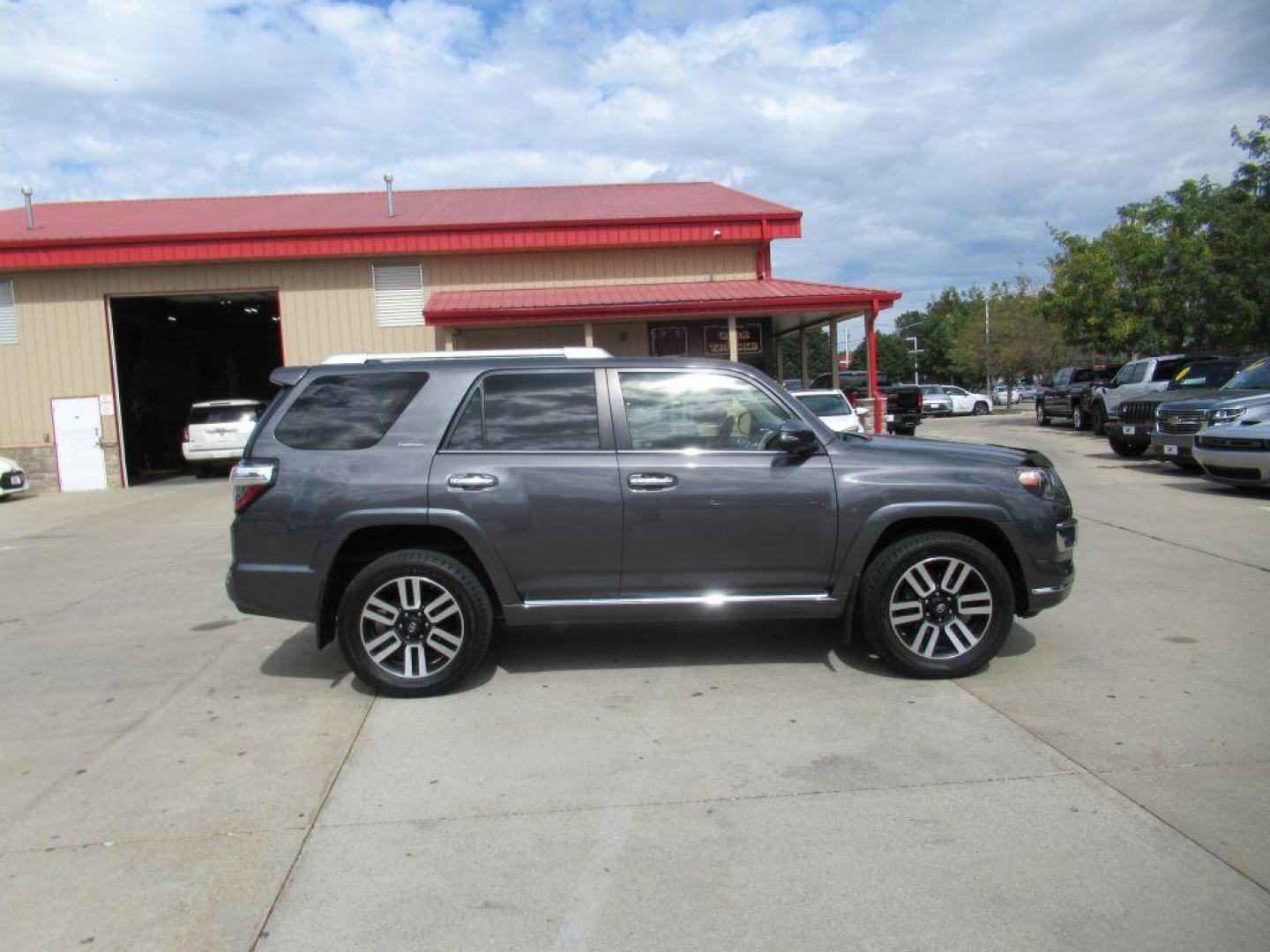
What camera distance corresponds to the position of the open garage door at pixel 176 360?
77.4 ft

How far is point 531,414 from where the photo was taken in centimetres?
515

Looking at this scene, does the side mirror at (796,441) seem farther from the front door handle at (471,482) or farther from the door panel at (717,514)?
the front door handle at (471,482)

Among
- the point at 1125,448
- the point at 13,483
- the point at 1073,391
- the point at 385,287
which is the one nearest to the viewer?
the point at 13,483

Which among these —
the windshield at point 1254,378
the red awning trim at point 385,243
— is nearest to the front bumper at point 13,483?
the red awning trim at point 385,243

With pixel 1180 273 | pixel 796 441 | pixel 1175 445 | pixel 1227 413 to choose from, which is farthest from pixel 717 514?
pixel 1180 273

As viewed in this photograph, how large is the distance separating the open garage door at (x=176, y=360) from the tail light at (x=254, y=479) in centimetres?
1675

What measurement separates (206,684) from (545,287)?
16.1m

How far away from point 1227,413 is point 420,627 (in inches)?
478

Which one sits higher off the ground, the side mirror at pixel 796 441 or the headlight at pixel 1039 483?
the side mirror at pixel 796 441

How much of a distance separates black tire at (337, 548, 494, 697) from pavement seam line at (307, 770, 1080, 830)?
1.35m

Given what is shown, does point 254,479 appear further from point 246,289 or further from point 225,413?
point 225,413

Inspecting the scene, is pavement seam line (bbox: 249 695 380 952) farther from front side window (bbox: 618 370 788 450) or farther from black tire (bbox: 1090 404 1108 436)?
black tire (bbox: 1090 404 1108 436)

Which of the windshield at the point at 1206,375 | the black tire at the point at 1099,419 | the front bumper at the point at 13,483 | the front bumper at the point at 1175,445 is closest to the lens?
the front bumper at the point at 1175,445

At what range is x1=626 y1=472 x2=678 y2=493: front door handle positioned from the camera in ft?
16.3
